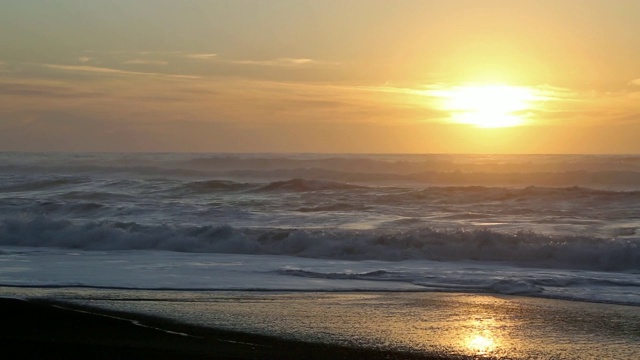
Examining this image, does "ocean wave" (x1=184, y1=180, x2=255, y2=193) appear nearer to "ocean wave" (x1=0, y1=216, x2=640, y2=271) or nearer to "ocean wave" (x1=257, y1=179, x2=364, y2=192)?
"ocean wave" (x1=257, y1=179, x2=364, y2=192)

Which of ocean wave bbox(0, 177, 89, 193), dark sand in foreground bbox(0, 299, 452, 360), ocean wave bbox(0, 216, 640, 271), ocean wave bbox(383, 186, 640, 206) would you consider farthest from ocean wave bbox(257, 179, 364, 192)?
dark sand in foreground bbox(0, 299, 452, 360)

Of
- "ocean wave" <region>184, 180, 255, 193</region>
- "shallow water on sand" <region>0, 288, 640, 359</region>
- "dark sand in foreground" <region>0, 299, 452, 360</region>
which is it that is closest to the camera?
"dark sand in foreground" <region>0, 299, 452, 360</region>

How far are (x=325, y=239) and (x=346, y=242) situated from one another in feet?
1.35

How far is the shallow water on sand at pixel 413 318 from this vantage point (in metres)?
6.59

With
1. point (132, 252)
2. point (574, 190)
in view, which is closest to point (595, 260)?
point (132, 252)

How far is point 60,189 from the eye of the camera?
2908 cm

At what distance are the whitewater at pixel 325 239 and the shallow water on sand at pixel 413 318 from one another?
1.96 feet

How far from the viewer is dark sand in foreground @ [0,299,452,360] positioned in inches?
247

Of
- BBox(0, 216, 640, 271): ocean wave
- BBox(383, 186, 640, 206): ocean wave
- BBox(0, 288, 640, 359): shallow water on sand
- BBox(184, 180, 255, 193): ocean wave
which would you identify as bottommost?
BBox(0, 288, 640, 359): shallow water on sand

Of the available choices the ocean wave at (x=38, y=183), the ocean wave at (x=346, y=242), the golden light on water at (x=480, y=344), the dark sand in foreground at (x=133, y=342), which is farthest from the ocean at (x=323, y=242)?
the golden light on water at (x=480, y=344)

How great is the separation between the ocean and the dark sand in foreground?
0.64 metres

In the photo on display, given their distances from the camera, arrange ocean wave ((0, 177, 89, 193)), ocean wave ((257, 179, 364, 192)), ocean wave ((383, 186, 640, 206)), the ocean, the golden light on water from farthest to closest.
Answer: ocean wave ((0, 177, 89, 193)), ocean wave ((257, 179, 364, 192)), ocean wave ((383, 186, 640, 206)), the ocean, the golden light on water

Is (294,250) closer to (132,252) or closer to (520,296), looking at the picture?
(132,252)

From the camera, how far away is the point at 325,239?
14.4 metres
